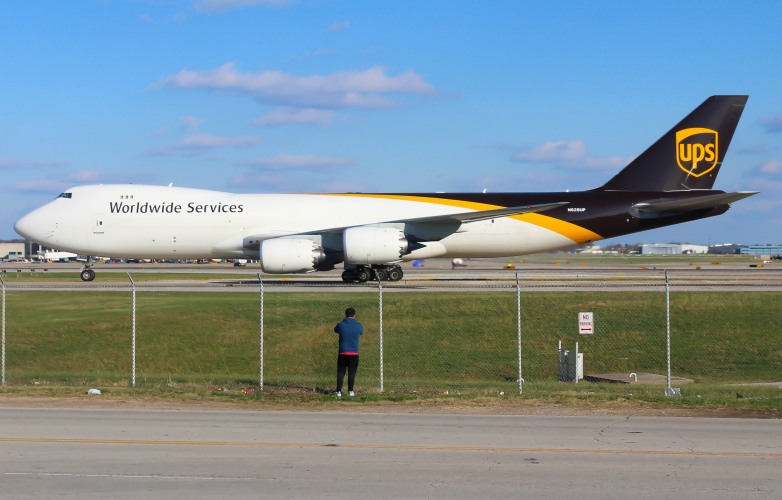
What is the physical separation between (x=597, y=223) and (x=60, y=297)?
875 inches

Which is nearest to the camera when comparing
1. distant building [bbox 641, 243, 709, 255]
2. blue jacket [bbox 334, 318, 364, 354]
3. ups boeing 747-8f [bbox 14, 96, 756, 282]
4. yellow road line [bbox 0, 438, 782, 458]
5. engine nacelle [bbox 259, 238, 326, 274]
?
yellow road line [bbox 0, 438, 782, 458]

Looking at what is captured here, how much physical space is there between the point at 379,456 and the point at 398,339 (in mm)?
11029

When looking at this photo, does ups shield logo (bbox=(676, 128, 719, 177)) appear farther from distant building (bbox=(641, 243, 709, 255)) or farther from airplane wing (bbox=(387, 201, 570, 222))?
distant building (bbox=(641, 243, 709, 255))

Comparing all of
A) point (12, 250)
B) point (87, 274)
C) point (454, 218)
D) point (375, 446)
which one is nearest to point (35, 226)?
point (87, 274)

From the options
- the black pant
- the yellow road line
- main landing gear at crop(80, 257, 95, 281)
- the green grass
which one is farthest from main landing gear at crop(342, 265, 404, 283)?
the yellow road line

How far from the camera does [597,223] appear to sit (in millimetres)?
32531

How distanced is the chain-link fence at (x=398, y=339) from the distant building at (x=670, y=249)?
14170 centimetres

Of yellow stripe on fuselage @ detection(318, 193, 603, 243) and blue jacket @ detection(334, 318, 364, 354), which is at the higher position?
yellow stripe on fuselage @ detection(318, 193, 603, 243)

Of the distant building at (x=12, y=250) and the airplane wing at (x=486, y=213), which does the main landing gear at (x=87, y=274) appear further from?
the distant building at (x=12, y=250)

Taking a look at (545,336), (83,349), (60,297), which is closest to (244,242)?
(60,297)

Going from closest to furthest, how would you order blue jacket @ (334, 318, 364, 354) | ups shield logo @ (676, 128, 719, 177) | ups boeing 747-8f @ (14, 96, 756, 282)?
blue jacket @ (334, 318, 364, 354) → ups boeing 747-8f @ (14, 96, 756, 282) → ups shield logo @ (676, 128, 719, 177)

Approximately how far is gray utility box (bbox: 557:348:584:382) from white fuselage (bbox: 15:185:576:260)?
45.7ft

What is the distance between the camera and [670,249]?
161 m

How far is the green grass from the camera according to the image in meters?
17.8
